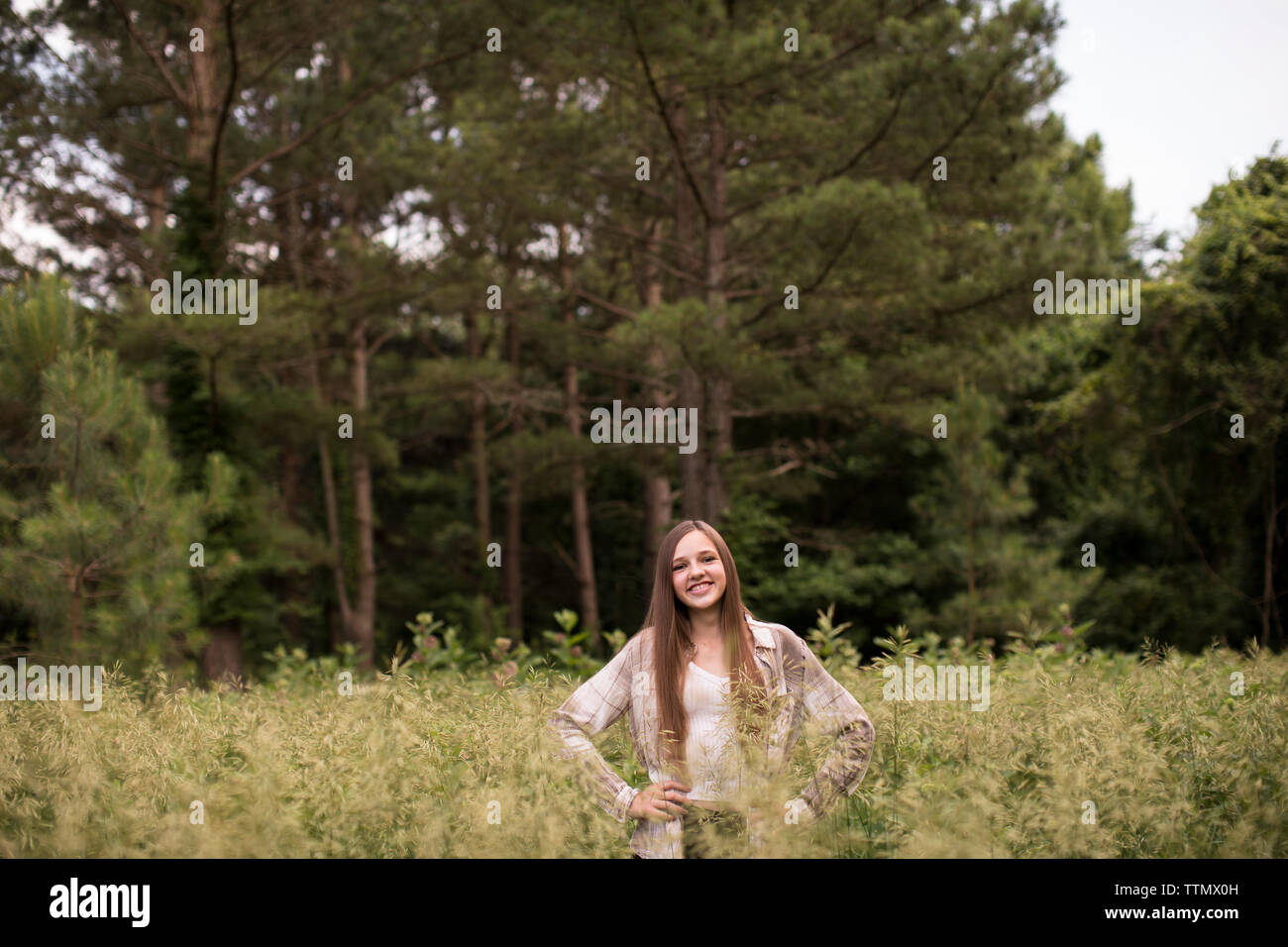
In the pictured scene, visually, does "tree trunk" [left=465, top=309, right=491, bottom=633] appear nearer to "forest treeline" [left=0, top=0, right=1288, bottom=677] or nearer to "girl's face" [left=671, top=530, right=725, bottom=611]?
"forest treeline" [left=0, top=0, right=1288, bottom=677]

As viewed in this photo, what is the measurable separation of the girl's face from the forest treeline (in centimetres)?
439

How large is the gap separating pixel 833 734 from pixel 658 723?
1.57ft

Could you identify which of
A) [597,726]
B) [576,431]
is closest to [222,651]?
[576,431]

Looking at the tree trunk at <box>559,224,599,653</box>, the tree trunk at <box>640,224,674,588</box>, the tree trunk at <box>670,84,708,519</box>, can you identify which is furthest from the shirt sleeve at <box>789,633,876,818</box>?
the tree trunk at <box>559,224,599,653</box>

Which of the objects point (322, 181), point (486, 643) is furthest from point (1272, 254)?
point (322, 181)

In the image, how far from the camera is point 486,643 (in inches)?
649

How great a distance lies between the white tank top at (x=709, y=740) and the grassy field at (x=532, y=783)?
0.56 feet

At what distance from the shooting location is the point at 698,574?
9.68ft

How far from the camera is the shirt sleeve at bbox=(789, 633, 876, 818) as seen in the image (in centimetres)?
247

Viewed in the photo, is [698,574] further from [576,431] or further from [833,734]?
[576,431]

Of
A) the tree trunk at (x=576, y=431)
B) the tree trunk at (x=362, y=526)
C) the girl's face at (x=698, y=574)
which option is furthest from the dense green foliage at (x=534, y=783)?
the tree trunk at (x=362, y=526)

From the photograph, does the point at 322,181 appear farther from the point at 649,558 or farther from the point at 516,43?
the point at 649,558

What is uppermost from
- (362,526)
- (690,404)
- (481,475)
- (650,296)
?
(650,296)

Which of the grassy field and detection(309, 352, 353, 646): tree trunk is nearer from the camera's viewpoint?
the grassy field
